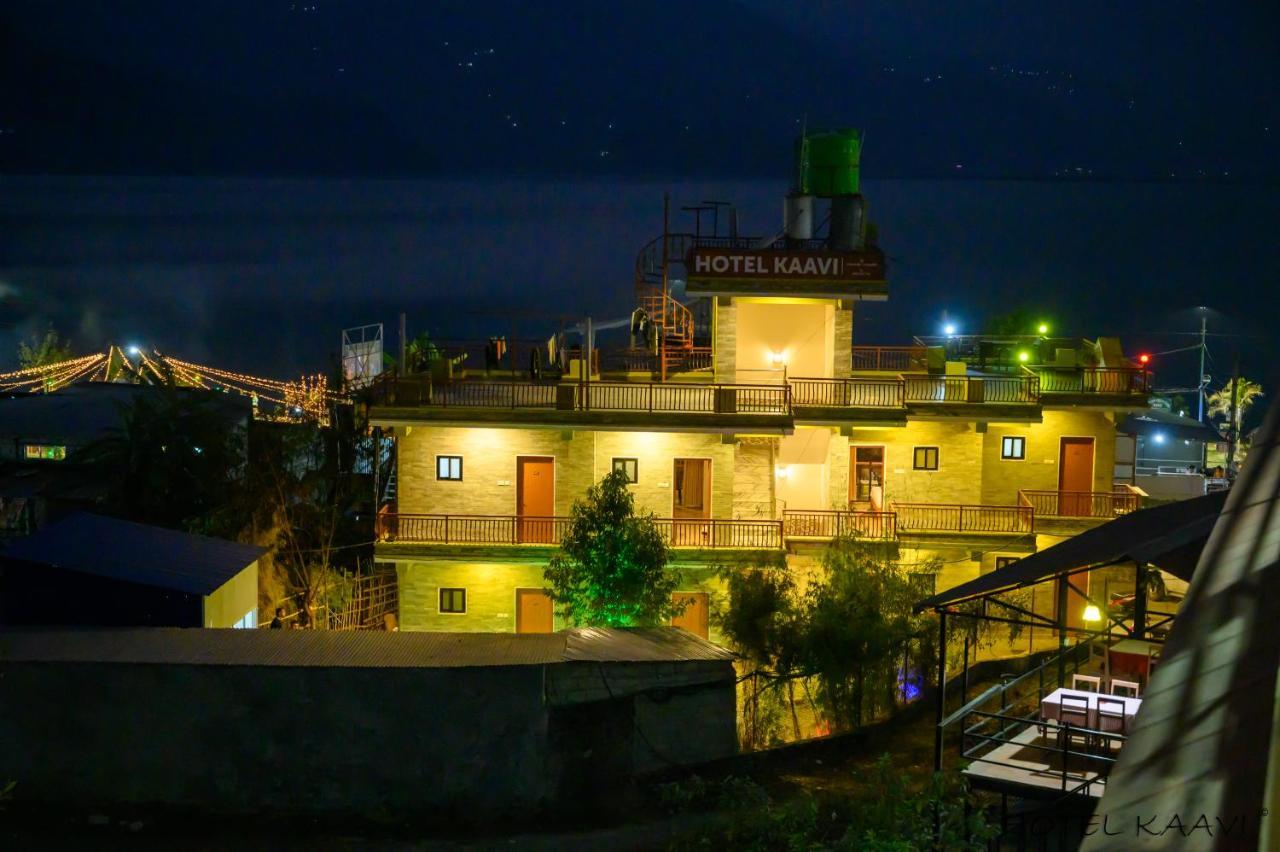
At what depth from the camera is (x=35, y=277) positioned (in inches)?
6476

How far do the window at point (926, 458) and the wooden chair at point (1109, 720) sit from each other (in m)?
20.1

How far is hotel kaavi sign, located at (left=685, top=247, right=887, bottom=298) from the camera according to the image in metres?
31.2

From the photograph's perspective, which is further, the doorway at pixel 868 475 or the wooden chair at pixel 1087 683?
the doorway at pixel 868 475

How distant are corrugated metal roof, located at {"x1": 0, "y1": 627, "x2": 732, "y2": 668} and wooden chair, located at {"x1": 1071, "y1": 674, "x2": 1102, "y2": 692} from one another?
250 inches

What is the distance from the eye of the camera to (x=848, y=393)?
104 feet

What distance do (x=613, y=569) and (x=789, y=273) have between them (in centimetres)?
903

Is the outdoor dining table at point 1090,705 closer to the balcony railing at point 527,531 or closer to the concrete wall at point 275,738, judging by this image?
the concrete wall at point 275,738

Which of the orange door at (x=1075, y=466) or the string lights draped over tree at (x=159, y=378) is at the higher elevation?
the string lights draped over tree at (x=159, y=378)

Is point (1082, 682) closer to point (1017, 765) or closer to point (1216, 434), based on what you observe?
point (1017, 765)

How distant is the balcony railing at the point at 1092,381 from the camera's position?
1325 inches

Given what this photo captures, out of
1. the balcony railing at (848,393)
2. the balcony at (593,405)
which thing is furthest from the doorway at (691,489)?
the balcony railing at (848,393)

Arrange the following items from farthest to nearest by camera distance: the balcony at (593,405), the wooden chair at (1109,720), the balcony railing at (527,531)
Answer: the balcony at (593,405) < the balcony railing at (527,531) < the wooden chair at (1109,720)

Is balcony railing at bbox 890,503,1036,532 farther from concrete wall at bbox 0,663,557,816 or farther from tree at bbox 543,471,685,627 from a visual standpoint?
concrete wall at bbox 0,663,557,816

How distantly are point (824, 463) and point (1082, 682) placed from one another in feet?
55.4
